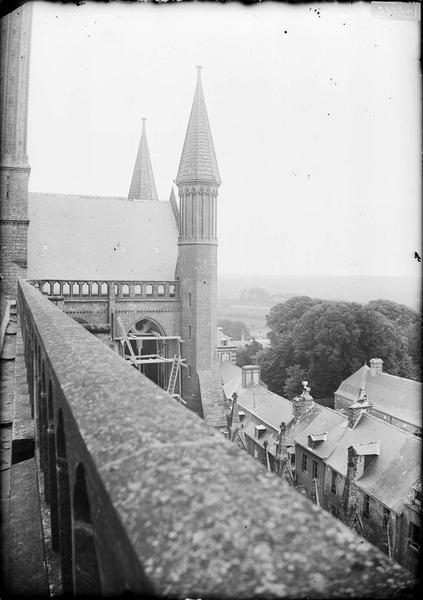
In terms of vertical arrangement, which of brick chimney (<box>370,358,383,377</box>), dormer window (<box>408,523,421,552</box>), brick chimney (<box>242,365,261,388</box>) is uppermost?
brick chimney (<box>370,358,383,377</box>)

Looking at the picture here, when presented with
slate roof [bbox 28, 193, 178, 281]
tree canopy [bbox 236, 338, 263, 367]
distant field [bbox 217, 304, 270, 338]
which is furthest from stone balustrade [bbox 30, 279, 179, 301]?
distant field [bbox 217, 304, 270, 338]

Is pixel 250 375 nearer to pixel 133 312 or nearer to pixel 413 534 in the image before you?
pixel 133 312

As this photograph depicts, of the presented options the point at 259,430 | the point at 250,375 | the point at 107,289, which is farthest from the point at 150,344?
the point at 250,375

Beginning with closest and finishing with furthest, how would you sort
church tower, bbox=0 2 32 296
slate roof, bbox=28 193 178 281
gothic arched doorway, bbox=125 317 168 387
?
church tower, bbox=0 2 32 296 < gothic arched doorway, bbox=125 317 168 387 < slate roof, bbox=28 193 178 281

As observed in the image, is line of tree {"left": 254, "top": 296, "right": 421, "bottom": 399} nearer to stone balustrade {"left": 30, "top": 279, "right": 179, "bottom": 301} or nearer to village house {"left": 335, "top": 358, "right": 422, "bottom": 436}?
village house {"left": 335, "top": 358, "right": 422, "bottom": 436}

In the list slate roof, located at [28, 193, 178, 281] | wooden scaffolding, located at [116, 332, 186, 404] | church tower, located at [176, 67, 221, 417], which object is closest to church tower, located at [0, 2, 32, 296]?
slate roof, located at [28, 193, 178, 281]

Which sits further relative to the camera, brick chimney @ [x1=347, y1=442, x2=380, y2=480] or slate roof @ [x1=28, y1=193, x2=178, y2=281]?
slate roof @ [x1=28, y1=193, x2=178, y2=281]

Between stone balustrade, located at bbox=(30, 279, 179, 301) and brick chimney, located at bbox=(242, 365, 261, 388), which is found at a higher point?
stone balustrade, located at bbox=(30, 279, 179, 301)

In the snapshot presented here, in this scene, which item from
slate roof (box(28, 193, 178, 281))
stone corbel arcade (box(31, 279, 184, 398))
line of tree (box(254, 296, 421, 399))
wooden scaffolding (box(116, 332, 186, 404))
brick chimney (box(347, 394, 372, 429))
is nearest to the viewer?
stone corbel arcade (box(31, 279, 184, 398))

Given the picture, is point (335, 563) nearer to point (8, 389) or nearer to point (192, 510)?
point (192, 510)
